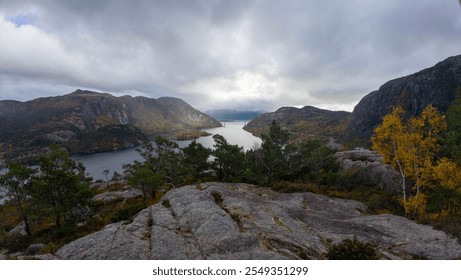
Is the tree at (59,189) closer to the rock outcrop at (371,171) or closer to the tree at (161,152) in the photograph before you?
the tree at (161,152)

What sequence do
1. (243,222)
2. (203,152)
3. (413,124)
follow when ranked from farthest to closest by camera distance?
(203,152), (413,124), (243,222)

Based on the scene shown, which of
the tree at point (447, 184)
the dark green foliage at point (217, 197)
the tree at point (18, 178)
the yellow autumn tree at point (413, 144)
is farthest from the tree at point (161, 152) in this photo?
the tree at point (447, 184)

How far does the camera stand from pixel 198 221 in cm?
1764

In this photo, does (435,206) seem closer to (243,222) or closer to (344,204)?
(344,204)

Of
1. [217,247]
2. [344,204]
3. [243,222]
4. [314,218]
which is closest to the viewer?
[217,247]

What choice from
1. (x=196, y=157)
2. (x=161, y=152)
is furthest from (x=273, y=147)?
(x=161, y=152)

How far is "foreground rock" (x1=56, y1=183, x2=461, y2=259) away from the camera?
13.6 metres

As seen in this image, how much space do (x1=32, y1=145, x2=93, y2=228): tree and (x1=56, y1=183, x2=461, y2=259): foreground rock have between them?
1880cm

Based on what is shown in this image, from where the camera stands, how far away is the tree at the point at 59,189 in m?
31.4

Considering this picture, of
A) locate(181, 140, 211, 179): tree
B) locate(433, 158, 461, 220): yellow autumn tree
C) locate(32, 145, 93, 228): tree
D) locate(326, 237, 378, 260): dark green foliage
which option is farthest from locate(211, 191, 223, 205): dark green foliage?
locate(181, 140, 211, 179): tree

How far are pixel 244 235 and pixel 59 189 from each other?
1230 inches

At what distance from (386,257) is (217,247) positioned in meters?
9.67

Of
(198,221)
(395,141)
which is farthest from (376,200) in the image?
(198,221)

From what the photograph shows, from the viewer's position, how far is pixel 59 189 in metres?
33.0
